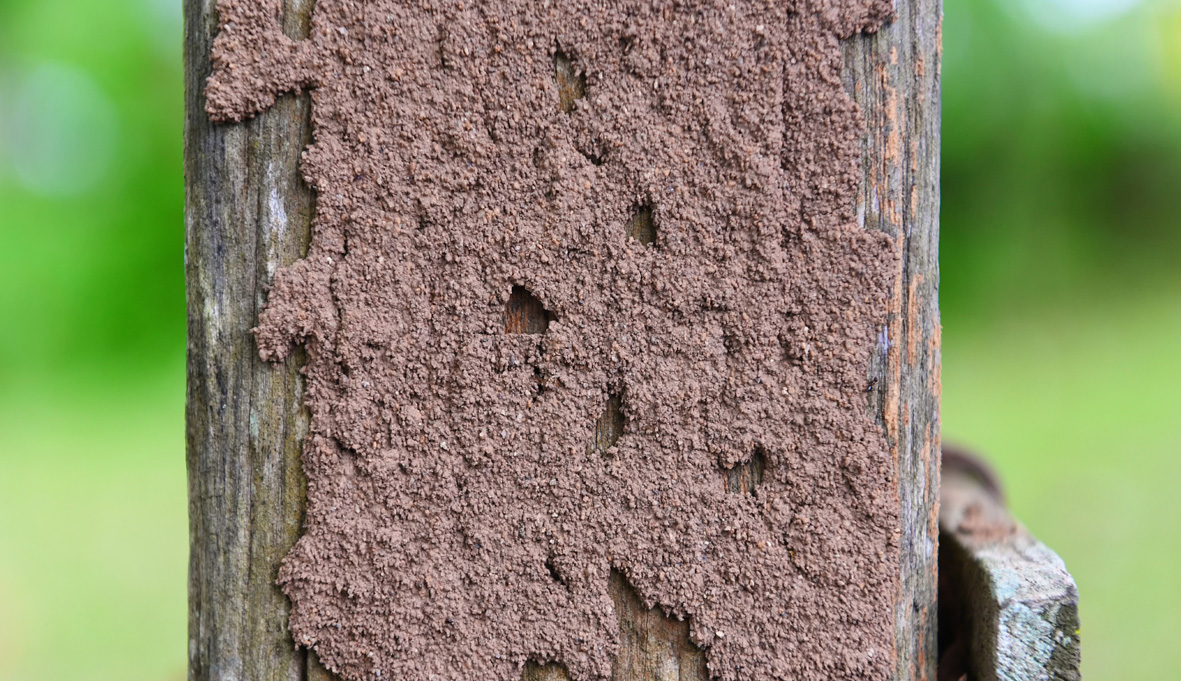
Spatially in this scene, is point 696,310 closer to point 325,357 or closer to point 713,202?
point 713,202

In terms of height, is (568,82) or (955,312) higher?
(568,82)

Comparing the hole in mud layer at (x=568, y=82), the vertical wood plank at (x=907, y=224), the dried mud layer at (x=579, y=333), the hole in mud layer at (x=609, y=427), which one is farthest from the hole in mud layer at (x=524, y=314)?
the vertical wood plank at (x=907, y=224)

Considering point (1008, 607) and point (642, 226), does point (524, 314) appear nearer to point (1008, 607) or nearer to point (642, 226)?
point (642, 226)

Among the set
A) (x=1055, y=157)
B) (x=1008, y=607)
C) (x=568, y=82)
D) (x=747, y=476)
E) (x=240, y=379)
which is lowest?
(x=1008, y=607)

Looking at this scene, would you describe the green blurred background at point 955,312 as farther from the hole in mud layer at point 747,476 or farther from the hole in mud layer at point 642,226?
the hole in mud layer at point 642,226

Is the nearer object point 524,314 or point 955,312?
point 524,314

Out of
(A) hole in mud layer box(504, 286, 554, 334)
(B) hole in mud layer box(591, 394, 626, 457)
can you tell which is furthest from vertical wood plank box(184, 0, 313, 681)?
(B) hole in mud layer box(591, 394, 626, 457)

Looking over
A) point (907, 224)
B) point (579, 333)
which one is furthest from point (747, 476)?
point (907, 224)
